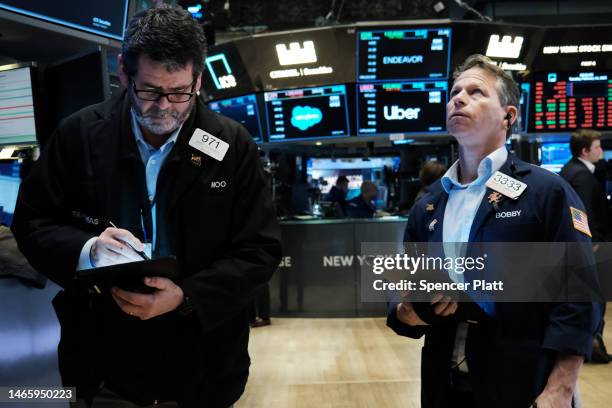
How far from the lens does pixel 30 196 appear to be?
1.34m

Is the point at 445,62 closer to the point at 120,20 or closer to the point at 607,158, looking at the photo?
the point at 607,158

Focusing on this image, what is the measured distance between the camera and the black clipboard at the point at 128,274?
114 cm

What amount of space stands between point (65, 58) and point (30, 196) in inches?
45.6

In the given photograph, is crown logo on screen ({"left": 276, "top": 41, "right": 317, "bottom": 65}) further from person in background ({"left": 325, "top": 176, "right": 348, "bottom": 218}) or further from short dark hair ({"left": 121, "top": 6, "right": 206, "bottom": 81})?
short dark hair ({"left": 121, "top": 6, "right": 206, "bottom": 81})

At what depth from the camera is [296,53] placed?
231 inches

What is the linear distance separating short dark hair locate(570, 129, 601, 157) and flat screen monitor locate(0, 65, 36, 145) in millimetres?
4071

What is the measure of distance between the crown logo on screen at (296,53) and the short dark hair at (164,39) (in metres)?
4.66

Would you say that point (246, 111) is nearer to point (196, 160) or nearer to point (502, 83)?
point (502, 83)

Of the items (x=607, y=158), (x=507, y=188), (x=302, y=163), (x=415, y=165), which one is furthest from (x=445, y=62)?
(x=507, y=188)

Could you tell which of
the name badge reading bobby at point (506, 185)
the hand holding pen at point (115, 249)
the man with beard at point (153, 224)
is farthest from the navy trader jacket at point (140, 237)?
the name badge reading bobby at point (506, 185)

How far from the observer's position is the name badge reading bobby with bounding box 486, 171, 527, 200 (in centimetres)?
149

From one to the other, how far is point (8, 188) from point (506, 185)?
1.93m

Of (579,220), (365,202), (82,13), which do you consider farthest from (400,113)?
(579,220)

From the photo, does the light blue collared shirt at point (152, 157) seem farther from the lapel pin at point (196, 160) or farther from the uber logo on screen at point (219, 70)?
the uber logo on screen at point (219, 70)
